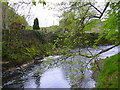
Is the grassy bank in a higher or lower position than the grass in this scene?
lower

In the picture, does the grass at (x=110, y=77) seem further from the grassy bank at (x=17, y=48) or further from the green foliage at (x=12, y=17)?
the green foliage at (x=12, y=17)

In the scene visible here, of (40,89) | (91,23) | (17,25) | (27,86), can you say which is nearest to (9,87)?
(27,86)

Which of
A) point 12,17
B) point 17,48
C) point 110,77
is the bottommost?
point 17,48

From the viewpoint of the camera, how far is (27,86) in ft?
18.2

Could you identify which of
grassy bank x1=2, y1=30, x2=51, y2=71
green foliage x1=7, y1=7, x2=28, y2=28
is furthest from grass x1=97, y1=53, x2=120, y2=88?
green foliage x1=7, y1=7, x2=28, y2=28

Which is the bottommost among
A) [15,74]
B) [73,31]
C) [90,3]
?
[15,74]

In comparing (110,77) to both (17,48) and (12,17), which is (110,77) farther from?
(12,17)

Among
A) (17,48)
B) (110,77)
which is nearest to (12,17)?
(17,48)

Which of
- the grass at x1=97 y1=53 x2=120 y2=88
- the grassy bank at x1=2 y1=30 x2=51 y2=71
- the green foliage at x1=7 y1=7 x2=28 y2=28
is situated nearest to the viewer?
the grass at x1=97 y1=53 x2=120 y2=88

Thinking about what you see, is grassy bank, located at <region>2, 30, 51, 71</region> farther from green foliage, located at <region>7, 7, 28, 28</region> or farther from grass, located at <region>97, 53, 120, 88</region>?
grass, located at <region>97, 53, 120, 88</region>

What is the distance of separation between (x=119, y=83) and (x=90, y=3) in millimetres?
1997

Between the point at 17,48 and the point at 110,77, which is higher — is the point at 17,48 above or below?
below

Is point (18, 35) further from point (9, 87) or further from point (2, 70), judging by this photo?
point (9, 87)

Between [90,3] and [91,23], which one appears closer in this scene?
[90,3]
